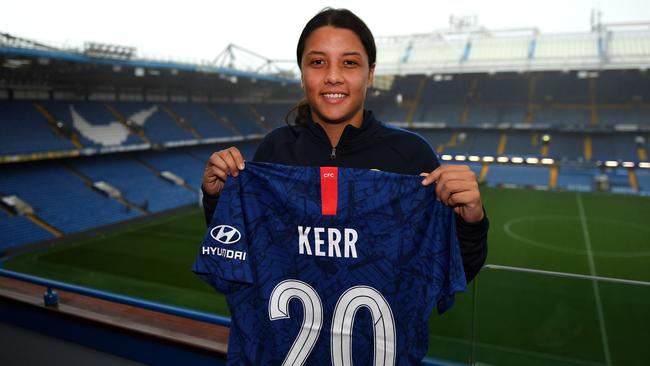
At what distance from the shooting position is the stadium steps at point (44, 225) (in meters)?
17.0

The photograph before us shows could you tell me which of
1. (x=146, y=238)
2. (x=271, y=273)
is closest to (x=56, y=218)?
(x=146, y=238)

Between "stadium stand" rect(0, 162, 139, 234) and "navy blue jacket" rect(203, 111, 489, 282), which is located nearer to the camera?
"navy blue jacket" rect(203, 111, 489, 282)

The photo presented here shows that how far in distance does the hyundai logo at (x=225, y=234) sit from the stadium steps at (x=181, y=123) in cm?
2864

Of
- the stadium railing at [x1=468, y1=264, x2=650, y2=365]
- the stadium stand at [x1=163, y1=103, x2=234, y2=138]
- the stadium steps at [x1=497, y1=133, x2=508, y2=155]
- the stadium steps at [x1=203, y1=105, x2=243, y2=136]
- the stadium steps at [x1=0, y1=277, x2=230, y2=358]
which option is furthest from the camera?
the stadium steps at [x1=497, y1=133, x2=508, y2=155]

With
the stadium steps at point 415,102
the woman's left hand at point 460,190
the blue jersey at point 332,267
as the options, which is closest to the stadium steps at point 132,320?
the blue jersey at point 332,267

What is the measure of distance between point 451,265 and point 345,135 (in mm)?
727

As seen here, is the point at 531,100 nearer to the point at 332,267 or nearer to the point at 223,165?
the point at 332,267

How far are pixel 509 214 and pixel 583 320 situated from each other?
1930cm

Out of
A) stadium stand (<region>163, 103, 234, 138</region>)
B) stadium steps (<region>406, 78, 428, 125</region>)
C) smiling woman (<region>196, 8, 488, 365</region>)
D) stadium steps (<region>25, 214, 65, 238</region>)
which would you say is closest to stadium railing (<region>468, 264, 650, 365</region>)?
smiling woman (<region>196, 8, 488, 365</region>)

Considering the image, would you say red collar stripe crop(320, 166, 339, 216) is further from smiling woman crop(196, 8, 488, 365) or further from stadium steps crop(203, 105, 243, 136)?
stadium steps crop(203, 105, 243, 136)

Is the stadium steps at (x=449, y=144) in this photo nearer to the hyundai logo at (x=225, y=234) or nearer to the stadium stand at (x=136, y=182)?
the stadium stand at (x=136, y=182)

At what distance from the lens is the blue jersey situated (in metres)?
1.97

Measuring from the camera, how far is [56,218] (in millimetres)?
18000

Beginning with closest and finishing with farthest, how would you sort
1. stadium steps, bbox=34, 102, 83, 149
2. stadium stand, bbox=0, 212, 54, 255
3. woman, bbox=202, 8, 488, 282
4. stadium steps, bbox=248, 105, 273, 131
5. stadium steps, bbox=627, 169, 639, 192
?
woman, bbox=202, 8, 488, 282 → stadium stand, bbox=0, 212, 54, 255 → stadium steps, bbox=34, 102, 83, 149 → stadium steps, bbox=627, 169, 639, 192 → stadium steps, bbox=248, 105, 273, 131
